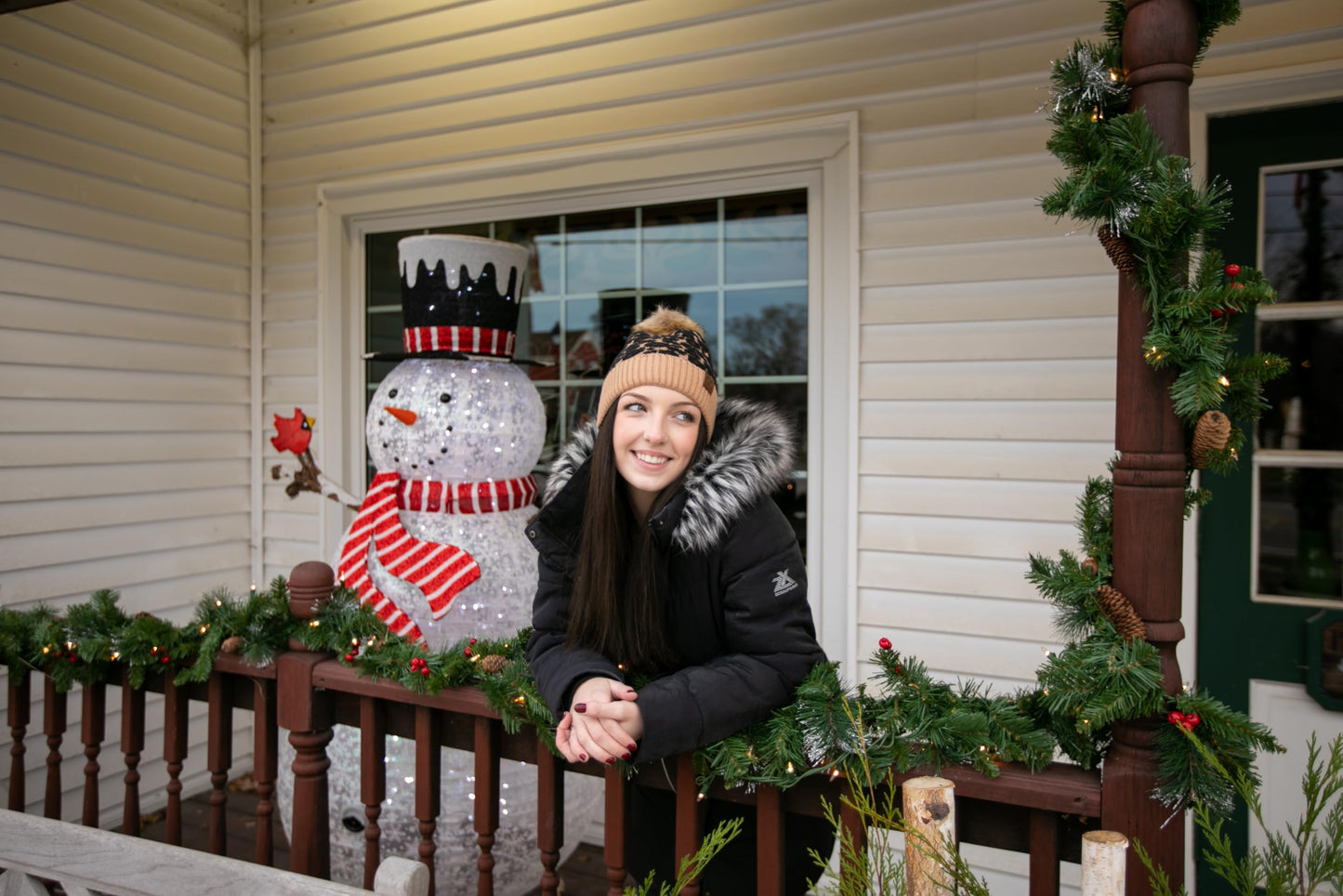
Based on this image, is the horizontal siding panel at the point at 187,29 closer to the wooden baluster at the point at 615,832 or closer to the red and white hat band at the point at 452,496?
the red and white hat band at the point at 452,496

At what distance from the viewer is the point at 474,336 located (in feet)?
6.96

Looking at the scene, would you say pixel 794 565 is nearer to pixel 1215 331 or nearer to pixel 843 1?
pixel 1215 331

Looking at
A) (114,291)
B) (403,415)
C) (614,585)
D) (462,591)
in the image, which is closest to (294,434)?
(403,415)

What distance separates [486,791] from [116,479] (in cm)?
258

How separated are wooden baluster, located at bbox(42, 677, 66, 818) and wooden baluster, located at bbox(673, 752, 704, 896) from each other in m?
1.54

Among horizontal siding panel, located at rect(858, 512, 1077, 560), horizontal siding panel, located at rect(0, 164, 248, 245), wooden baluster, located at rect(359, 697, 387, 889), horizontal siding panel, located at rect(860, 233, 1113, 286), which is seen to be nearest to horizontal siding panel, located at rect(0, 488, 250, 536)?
horizontal siding panel, located at rect(0, 164, 248, 245)

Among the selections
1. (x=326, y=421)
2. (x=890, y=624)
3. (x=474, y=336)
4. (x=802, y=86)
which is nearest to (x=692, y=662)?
(x=474, y=336)

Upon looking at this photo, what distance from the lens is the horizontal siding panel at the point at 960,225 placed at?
256 cm

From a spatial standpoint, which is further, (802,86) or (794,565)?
(802,86)

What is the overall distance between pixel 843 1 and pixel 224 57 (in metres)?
2.67

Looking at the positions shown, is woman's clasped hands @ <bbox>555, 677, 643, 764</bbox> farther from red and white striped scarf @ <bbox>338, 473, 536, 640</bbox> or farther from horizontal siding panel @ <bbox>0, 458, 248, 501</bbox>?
horizontal siding panel @ <bbox>0, 458, 248, 501</bbox>

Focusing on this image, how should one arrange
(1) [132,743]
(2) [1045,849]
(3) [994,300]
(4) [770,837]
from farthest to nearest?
(3) [994,300]
(1) [132,743]
(4) [770,837]
(2) [1045,849]

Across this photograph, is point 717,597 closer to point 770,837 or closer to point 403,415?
point 770,837

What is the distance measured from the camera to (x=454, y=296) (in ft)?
6.92
